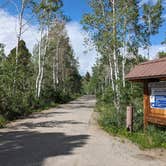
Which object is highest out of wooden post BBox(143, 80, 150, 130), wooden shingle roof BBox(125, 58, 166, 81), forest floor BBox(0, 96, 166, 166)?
wooden shingle roof BBox(125, 58, 166, 81)

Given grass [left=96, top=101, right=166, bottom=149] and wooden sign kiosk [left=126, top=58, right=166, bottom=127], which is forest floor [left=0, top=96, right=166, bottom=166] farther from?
wooden sign kiosk [left=126, top=58, right=166, bottom=127]

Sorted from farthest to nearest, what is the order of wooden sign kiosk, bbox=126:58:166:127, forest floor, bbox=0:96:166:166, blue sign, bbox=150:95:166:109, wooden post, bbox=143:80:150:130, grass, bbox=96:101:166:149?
wooden post, bbox=143:80:150:130 < blue sign, bbox=150:95:166:109 < wooden sign kiosk, bbox=126:58:166:127 < grass, bbox=96:101:166:149 < forest floor, bbox=0:96:166:166

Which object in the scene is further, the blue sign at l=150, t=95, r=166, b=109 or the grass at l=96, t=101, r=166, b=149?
the blue sign at l=150, t=95, r=166, b=109

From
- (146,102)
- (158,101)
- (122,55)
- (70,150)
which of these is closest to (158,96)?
(158,101)

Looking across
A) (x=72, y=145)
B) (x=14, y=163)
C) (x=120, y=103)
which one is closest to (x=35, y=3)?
(x=120, y=103)

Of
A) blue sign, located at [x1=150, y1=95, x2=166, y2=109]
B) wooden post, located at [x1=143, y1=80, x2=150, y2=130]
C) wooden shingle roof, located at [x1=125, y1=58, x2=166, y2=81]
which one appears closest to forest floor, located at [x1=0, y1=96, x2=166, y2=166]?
wooden post, located at [x1=143, y1=80, x2=150, y2=130]

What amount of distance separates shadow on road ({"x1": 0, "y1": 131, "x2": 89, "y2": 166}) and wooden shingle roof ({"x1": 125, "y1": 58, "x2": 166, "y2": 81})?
3.21 meters

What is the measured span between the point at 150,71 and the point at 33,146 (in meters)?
5.31

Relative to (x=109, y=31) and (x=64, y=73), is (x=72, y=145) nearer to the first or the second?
(x=109, y=31)

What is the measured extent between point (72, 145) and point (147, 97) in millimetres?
4515

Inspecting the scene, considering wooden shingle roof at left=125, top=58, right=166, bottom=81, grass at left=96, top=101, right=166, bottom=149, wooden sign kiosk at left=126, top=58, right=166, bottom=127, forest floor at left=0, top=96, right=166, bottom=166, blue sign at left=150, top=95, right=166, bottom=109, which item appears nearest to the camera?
forest floor at left=0, top=96, right=166, bottom=166

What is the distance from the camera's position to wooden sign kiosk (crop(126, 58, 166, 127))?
13483mm

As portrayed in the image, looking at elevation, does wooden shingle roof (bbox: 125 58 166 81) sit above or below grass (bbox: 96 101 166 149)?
above

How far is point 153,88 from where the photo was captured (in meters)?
14.6
